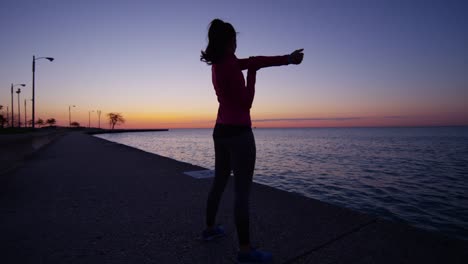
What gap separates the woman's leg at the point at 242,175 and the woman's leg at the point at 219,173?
0.54 ft

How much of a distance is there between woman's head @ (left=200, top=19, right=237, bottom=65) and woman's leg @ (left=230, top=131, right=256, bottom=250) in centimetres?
72

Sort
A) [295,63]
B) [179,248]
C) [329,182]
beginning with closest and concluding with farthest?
[295,63], [179,248], [329,182]

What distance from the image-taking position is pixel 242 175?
2.09 metres

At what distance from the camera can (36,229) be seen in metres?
2.99

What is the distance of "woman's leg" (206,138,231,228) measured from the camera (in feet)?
7.36

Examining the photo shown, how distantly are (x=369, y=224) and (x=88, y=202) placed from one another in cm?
433

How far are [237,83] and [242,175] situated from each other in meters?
0.79

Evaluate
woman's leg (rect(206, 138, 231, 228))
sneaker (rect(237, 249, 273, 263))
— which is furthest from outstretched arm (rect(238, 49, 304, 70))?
sneaker (rect(237, 249, 273, 263))

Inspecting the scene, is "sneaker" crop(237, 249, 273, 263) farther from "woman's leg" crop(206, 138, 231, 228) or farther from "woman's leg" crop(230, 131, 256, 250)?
"woman's leg" crop(206, 138, 231, 228)

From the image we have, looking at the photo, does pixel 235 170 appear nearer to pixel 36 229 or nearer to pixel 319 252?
pixel 319 252

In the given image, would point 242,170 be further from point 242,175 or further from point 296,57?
point 296,57

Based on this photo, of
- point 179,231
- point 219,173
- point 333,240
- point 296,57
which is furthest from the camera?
point 179,231

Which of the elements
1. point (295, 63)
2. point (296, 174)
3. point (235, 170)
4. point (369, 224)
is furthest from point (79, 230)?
point (296, 174)

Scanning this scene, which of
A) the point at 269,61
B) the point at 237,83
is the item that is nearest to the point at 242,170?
the point at 237,83
